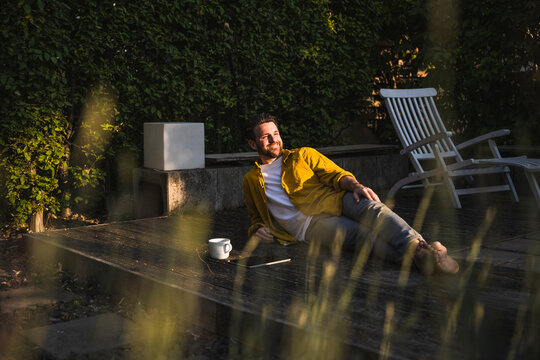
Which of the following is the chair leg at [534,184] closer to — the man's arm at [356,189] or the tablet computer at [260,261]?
the man's arm at [356,189]

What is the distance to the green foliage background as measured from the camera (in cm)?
468

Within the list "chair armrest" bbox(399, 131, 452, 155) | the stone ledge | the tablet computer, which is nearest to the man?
the tablet computer

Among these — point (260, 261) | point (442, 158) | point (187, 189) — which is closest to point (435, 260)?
point (260, 261)

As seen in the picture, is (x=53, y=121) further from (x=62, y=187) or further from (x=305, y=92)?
(x=305, y=92)

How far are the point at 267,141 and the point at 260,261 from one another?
0.79m

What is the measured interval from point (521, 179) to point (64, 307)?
4525 mm

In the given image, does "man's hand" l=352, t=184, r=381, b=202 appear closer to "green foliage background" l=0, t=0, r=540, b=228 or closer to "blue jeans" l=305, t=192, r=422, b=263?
"blue jeans" l=305, t=192, r=422, b=263

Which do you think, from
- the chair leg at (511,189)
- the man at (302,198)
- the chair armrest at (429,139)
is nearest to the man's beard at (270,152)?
the man at (302,198)

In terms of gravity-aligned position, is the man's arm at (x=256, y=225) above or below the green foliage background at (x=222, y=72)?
below

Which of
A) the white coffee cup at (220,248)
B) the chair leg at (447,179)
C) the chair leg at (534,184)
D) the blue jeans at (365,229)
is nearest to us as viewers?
the blue jeans at (365,229)

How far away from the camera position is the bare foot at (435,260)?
2936mm

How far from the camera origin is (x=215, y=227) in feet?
15.0

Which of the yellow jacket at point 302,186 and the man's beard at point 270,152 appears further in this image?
the man's beard at point 270,152

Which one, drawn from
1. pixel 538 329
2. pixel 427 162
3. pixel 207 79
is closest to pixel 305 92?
pixel 207 79
